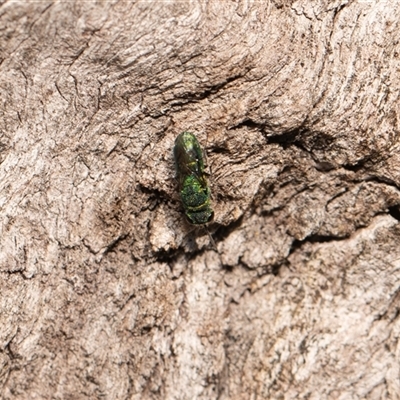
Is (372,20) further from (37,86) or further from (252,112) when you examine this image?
(37,86)

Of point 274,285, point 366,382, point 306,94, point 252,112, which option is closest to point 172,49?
point 252,112

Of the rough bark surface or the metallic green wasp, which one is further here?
the metallic green wasp

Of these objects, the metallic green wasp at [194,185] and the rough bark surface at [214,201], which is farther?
the metallic green wasp at [194,185]

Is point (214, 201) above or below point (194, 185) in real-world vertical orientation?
below

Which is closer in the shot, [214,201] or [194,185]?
[194,185]
